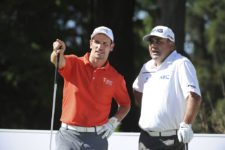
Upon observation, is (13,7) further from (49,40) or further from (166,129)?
(166,129)

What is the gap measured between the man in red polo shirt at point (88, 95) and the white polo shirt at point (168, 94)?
1.07 feet

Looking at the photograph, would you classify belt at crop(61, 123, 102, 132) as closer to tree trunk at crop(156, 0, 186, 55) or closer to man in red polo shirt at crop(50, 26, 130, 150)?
man in red polo shirt at crop(50, 26, 130, 150)

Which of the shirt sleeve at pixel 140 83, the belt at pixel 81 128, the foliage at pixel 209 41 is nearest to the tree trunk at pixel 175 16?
the shirt sleeve at pixel 140 83

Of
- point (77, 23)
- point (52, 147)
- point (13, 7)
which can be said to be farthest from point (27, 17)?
point (52, 147)

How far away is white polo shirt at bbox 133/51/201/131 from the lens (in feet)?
17.6

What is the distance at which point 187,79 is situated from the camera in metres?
5.34

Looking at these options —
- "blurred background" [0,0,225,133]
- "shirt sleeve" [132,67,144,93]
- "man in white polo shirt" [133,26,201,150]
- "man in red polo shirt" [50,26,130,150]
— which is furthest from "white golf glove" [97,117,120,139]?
"blurred background" [0,0,225,133]

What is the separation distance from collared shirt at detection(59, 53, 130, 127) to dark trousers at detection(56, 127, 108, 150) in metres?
0.08

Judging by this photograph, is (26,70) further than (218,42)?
No

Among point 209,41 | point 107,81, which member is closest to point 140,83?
point 107,81

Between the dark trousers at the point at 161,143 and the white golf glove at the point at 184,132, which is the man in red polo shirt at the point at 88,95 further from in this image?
the white golf glove at the point at 184,132

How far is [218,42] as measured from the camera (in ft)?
84.0

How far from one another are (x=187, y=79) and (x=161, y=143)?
0.56 meters

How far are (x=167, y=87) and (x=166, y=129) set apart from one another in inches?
13.2
